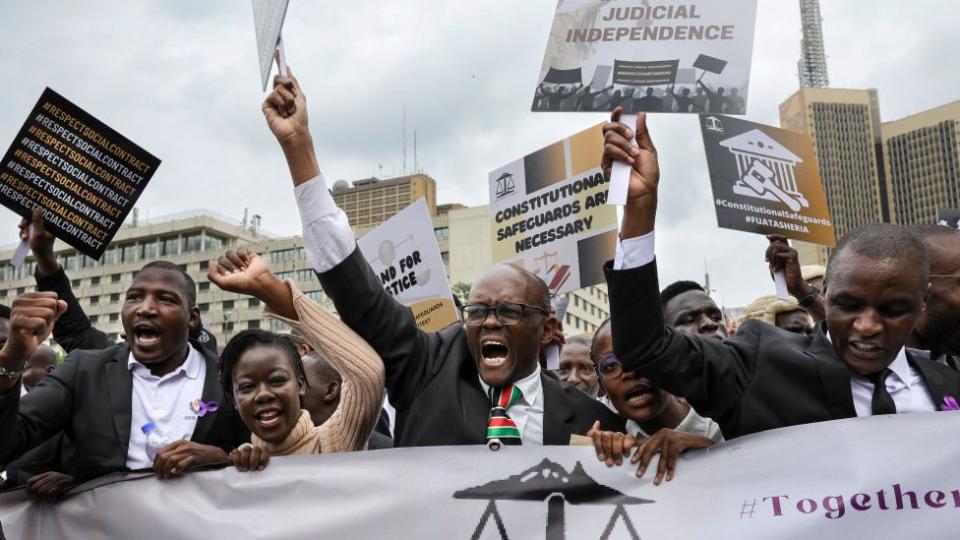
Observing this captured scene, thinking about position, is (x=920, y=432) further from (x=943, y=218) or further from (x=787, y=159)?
(x=787, y=159)

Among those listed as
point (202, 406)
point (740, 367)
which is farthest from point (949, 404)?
point (202, 406)

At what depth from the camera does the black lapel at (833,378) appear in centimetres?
334

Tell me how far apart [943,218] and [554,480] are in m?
3.47

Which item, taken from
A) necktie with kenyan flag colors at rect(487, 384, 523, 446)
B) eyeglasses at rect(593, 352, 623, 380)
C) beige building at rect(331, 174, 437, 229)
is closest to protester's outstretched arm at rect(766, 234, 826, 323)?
eyeglasses at rect(593, 352, 623, 380)

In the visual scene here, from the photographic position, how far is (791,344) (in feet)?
11.2

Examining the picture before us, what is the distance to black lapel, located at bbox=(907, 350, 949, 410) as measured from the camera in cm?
349

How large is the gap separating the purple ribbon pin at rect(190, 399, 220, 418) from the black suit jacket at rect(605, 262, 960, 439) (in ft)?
6.76

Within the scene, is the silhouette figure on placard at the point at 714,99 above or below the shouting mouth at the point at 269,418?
above

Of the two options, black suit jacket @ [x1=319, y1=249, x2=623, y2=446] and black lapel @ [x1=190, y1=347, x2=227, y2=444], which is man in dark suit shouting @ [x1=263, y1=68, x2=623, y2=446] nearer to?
black suit jacket @ [x1=319, y1=249, x2=623, y2=446]

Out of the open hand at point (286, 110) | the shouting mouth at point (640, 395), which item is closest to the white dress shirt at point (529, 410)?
the shouting mouth at point (640, 395)

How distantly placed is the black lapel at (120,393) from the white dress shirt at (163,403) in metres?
0.04

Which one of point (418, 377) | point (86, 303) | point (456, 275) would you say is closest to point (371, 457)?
point (418, 377)

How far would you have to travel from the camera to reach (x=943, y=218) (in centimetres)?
577

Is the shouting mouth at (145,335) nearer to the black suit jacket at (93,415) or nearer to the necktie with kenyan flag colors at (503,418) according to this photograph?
the black suit jacket at (93,415)
